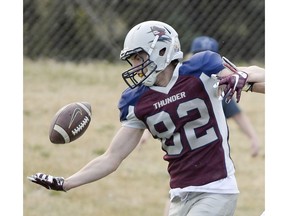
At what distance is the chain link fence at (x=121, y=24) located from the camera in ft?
37.3

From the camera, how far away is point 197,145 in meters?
5.21

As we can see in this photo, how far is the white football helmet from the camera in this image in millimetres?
5113

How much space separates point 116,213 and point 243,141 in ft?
7.68

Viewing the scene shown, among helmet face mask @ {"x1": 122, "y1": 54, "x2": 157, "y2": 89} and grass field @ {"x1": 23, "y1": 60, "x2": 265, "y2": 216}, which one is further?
grass field @ {"x1": 23, "y1": 60, "x2": 265, "y2": 216}

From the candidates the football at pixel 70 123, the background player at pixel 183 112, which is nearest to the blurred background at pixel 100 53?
the football at pixel 70 123

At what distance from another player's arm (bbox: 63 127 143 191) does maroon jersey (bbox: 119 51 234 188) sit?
5.2 inches

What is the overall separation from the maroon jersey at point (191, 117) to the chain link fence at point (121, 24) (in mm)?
6130

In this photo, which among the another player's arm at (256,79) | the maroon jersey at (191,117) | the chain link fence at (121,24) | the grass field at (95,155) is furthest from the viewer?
the chain link fence at (121,24)

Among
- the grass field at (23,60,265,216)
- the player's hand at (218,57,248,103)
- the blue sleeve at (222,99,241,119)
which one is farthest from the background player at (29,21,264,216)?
the grass field at (23,60,265,216)

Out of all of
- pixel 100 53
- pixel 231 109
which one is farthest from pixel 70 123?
pixel 100 53

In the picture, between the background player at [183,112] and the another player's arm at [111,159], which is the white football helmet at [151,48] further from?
the another player's arm at [111,159]

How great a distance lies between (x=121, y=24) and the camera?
37.6ft

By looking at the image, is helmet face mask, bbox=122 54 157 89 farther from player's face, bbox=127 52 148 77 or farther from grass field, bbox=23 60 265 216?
grass field, bbox=23 60 265 216

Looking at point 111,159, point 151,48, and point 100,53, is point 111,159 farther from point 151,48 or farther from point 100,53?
point 100,53
